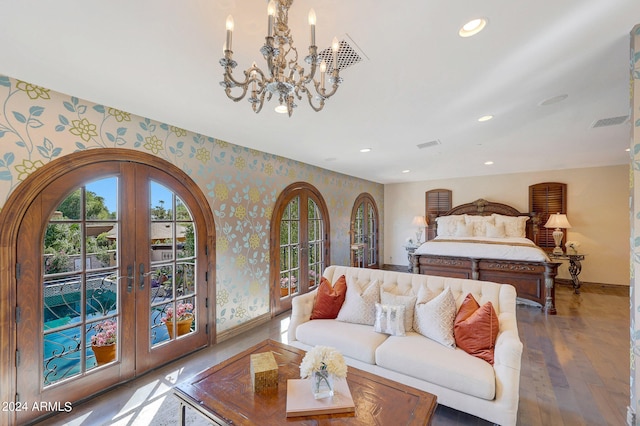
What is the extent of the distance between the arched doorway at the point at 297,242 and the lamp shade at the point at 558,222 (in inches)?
184

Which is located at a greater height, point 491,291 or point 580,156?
point 580,156

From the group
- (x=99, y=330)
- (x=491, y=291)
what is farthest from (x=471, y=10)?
(x=99, y=330)

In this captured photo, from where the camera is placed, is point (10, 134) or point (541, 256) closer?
point (10, 134)

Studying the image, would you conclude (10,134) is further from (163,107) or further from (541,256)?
(541,256)

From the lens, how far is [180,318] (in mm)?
2916

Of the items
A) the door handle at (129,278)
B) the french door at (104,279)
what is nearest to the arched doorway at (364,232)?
the french door at (104,279)

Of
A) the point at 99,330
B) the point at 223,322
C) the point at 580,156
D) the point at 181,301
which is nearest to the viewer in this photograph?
the point at 99,330

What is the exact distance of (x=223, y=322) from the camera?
3.29 metres

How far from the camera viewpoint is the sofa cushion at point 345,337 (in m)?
2.24

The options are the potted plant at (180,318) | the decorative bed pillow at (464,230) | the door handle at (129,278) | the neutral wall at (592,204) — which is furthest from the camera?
the decorative bed pillow at (464,230)

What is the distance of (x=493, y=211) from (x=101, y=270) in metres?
7.35

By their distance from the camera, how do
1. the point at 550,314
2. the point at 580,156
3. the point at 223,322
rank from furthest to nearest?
the point at 580,156 → the point at 550,314 → the point at 223,322

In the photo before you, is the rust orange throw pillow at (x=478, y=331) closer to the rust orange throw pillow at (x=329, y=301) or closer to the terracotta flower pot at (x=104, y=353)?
the rust orange throw pillow at (x=329, y=301)

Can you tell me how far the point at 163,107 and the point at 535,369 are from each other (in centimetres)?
438
